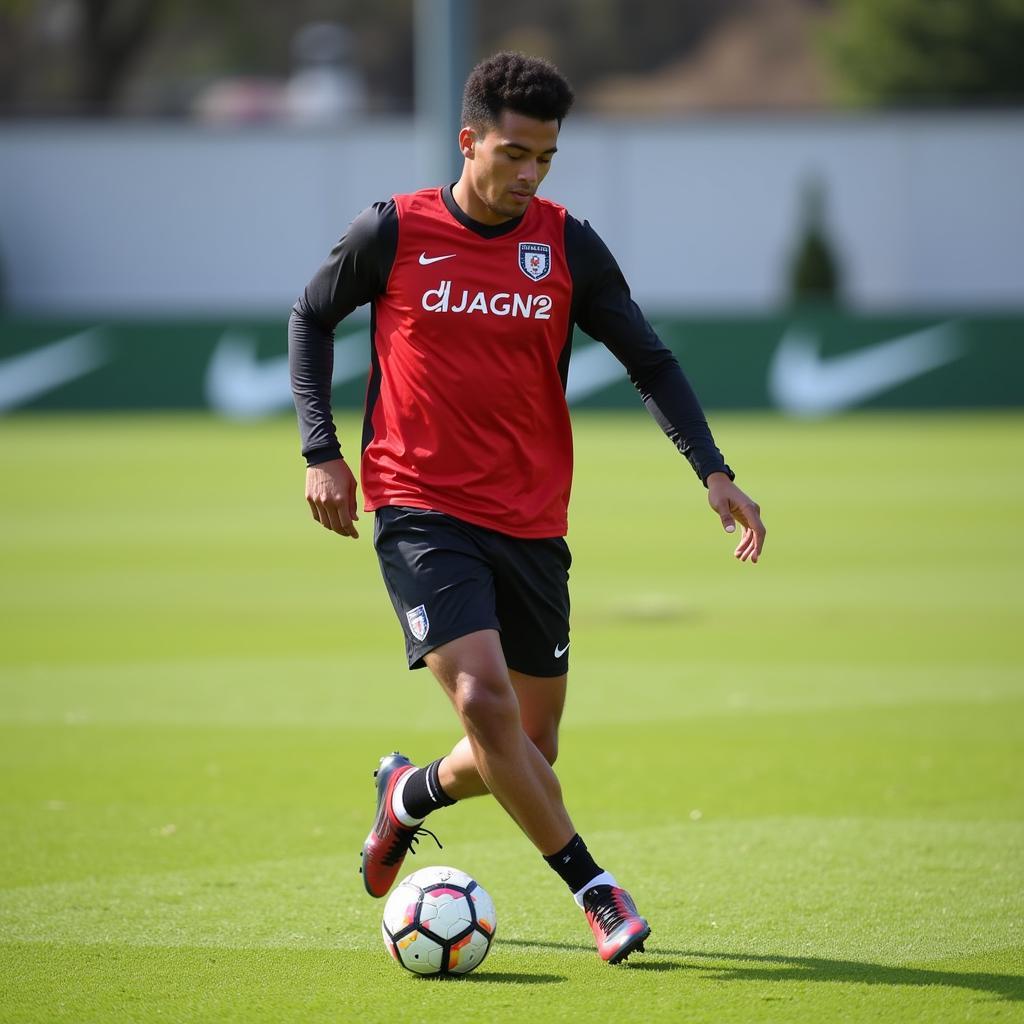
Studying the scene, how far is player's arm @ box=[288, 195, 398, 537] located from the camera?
17.7ft

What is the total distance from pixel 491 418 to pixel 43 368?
24223 millimetres

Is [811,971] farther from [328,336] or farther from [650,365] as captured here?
[328,336]

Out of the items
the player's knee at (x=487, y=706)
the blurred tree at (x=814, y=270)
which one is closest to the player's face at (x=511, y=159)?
the player's knee at (x=487, y=706)

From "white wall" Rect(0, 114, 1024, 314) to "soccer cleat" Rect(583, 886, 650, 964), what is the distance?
3590 cm

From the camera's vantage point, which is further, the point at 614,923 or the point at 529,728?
the point at 529,728

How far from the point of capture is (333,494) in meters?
5.38

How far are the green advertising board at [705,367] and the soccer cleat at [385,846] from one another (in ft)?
73.1

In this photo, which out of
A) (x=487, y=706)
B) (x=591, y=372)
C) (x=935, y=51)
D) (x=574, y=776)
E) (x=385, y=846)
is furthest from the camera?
(x=935, y=51)

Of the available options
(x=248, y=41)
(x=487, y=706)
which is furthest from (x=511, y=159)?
(x=248, y=41)

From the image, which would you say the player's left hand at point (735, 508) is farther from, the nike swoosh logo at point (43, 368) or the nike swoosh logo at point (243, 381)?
the nike swoosh logo at point (43, 368)

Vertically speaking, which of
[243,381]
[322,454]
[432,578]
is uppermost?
[322,454]

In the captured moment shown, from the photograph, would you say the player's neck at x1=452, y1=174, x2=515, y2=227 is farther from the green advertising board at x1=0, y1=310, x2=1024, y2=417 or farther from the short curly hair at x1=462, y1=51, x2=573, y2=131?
the green advertising board at x1=0, y1=310, x2=1024, y2=417

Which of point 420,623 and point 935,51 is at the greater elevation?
point 420,623

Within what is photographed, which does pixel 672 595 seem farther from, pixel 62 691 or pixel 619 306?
pixel 619 306
